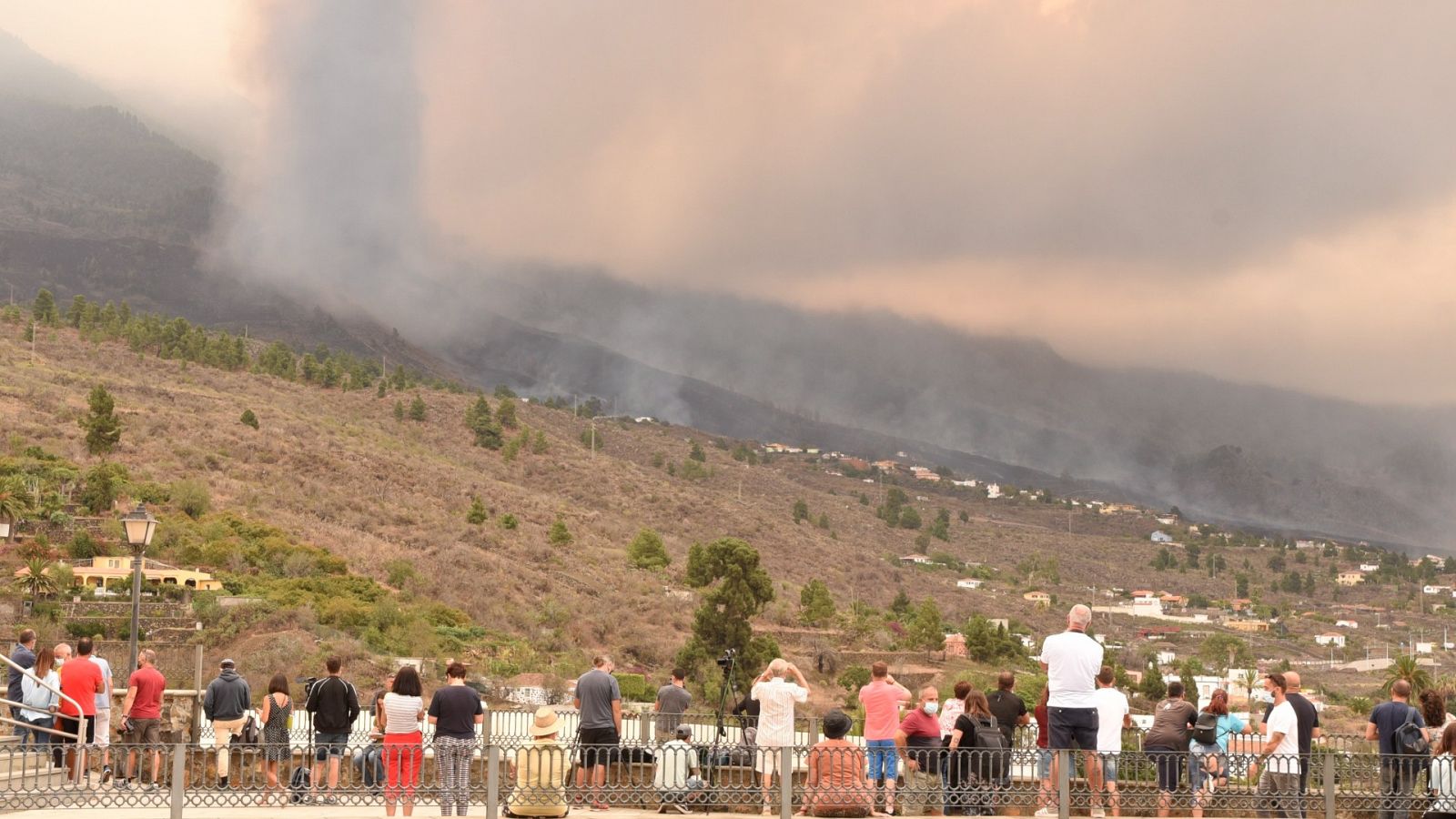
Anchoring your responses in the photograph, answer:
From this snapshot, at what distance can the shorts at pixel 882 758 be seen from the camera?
14016 millimetres

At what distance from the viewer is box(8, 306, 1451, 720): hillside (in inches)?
2110

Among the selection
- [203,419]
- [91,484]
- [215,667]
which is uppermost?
[203,419]

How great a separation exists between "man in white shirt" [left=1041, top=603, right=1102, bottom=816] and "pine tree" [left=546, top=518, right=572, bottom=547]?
5620 centimetres

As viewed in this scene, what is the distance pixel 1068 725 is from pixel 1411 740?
3.40 meters

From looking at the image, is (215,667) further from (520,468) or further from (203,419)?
(520,468)

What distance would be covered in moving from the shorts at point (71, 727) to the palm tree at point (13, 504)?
3919 cm

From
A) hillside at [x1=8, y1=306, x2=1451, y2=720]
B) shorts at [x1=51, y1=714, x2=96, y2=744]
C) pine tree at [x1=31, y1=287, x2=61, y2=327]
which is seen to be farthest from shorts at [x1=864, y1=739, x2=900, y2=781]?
pine tree at [x1=31, y1=287, x2=61, y2=327]

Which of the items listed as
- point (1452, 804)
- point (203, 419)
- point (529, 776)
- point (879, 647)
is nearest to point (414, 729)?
point (529, 776)

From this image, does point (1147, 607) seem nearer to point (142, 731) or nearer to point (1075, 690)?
point (1075, 690)

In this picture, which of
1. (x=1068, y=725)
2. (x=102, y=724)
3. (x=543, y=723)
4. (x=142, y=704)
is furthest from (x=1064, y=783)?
(x=102, y=724)

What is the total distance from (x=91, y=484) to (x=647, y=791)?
47380 mm

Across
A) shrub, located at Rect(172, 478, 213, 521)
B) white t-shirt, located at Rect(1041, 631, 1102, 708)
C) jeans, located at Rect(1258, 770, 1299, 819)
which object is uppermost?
shrub, located at Rect(172, 478, 213, 521)

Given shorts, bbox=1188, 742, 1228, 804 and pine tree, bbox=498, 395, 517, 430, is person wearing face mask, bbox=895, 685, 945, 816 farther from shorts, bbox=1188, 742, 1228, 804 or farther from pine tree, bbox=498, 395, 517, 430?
pine tree, bbox=498, 395, 517, 430

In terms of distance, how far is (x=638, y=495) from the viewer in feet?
321
